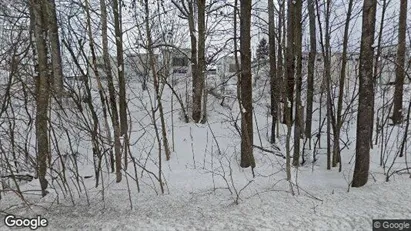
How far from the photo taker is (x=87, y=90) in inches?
206

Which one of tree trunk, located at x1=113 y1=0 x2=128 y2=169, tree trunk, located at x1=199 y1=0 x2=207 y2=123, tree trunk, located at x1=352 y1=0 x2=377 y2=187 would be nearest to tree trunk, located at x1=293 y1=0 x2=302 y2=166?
tree trunk, located at x1=352 y1=0 x2=377 y2=187

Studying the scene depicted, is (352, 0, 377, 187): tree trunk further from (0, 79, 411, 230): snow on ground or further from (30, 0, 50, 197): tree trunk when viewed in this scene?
(30, 0, 50, 197): tree trunk

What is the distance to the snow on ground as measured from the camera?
4.01 metres

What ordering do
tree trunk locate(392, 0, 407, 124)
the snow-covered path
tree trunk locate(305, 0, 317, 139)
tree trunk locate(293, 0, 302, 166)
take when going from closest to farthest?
the snow-covered path < tree trunk locate(293, 0, 302, 166) < tree trunk locate(305, 0, 317, 139) < tree trunk locate(392, 0, 407, 124)

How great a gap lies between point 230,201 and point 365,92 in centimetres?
265

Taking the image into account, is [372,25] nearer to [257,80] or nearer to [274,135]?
[274,135]

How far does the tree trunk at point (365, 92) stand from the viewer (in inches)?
186

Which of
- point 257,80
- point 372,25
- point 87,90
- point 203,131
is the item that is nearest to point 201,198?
point 87,90

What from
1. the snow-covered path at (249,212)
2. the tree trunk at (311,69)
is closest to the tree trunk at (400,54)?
the tree trunk at (311,69)

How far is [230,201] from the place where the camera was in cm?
468

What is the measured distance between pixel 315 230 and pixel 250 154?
8.08ft

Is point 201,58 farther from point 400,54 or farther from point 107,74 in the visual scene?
point 400,54

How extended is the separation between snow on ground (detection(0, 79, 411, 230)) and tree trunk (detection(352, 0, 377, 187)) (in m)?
0.31

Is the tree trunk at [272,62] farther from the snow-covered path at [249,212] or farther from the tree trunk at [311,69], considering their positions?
the snow-covered path at [249,212]
